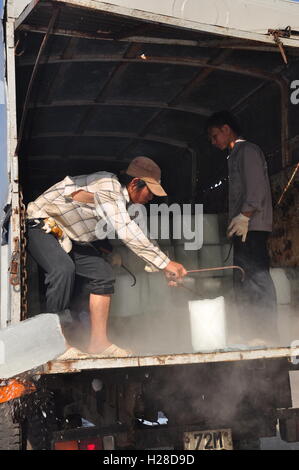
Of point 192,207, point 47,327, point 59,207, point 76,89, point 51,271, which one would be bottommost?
point 47,327

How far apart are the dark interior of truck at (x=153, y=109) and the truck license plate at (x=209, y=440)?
0.91 m

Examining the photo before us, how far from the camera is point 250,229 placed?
13.7 feet

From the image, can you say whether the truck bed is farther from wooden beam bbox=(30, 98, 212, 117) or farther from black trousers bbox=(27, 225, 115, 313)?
wooden beam bbox=(30, 98, 212, 117)

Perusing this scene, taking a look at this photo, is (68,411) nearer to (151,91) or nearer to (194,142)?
(151,91)

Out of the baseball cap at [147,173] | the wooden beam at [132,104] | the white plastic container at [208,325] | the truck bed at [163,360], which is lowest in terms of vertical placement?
the truck bed at [163,360]

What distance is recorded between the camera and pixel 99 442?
3.02 meters

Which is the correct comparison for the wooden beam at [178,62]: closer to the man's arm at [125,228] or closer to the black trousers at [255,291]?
the man's arm at [125,228]

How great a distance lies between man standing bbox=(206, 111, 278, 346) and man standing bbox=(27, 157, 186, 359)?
735 mm

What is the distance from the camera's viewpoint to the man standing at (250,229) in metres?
3.94

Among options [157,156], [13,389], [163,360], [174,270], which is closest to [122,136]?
[157,156]

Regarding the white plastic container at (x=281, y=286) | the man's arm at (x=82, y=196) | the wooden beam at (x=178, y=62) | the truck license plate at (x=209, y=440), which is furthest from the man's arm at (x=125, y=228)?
the white plastic container at (x=281, y=286)

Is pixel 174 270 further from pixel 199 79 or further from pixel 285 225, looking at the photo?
pixel 199 79

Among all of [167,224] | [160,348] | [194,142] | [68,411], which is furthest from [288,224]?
[68,411]

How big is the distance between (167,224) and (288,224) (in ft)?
3.58
